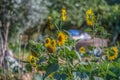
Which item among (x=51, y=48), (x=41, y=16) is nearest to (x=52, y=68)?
(x=51, y=48)

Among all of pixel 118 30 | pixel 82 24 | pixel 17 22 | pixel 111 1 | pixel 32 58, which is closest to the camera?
pixel 32 58

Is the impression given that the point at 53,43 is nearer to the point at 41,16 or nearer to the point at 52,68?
the point at 52,68

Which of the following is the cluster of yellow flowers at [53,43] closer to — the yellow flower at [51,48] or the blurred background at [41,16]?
the yellow flower at [51,48]

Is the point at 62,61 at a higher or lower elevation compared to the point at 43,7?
higher

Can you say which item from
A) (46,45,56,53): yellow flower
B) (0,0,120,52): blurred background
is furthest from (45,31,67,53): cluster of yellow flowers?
(0,0,120,52): blurred background

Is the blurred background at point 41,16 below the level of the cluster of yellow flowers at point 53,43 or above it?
below

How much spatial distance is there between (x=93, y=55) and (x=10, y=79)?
1352 millimetres

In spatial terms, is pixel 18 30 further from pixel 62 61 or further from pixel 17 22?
pixel 62 61

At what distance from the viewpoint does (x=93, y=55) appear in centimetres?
350

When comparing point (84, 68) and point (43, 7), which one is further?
point (43, 7)

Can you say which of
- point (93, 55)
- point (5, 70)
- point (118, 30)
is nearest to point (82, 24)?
point (118, 30)

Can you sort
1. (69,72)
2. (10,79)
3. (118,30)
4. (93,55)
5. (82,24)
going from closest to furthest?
1. (69,72)
2. (93,55)
3. (10,79)
4. (118,30)
5. (82,24)

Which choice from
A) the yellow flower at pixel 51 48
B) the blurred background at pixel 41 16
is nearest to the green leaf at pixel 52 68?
the yellow flower at pixel 51 48

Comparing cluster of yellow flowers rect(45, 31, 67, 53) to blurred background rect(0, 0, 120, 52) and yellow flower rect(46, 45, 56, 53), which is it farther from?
blurred background rect(0, 0, 120, 52)
